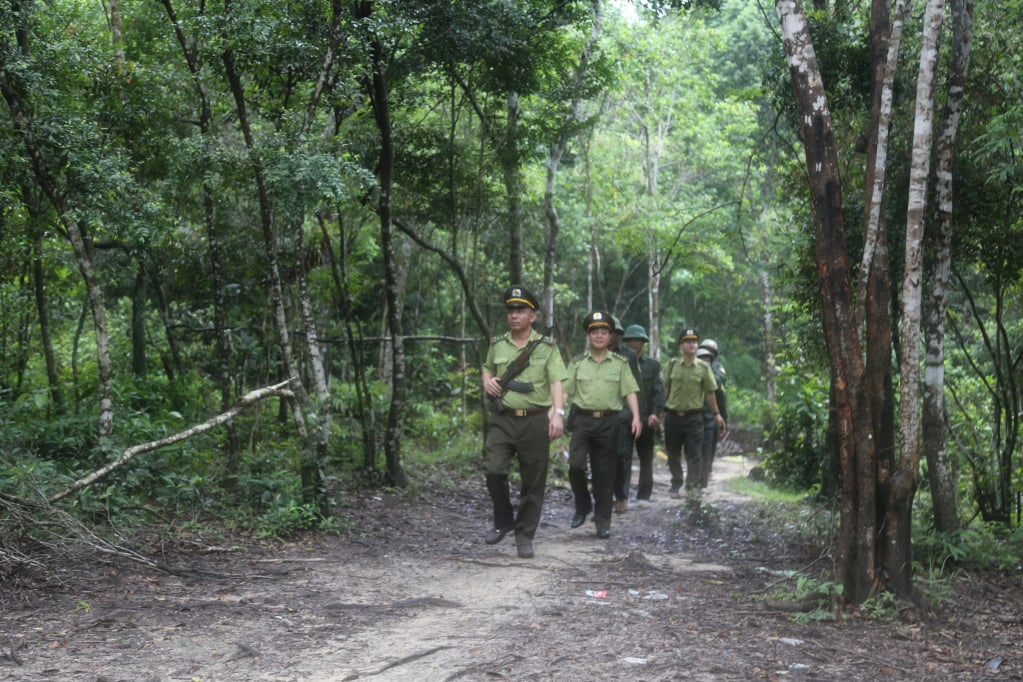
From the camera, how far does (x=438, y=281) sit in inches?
862

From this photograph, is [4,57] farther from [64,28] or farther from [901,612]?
[901,612]

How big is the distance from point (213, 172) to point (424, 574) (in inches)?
151

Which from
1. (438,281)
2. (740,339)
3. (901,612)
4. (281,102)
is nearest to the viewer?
(901,612)

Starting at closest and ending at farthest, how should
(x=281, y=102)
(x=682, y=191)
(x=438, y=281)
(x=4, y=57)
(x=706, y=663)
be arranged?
(x=706, y=663), (x=4, y=57), (x=281, y=102), (x=438, y=281), (x=682, y=191)

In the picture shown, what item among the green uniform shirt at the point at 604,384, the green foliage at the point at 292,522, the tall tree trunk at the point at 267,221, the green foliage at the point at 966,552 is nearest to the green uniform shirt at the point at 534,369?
the green uniform shirt at the point at 604,384

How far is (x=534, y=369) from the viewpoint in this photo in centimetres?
826

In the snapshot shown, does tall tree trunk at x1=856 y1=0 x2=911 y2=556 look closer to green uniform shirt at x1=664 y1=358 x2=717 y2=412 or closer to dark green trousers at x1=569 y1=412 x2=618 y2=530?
dark green trousers at x1=569 y1=412 x2=618 y2=530

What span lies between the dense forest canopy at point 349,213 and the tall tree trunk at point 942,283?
0.02 m

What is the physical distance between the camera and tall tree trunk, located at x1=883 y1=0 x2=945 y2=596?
5.82m

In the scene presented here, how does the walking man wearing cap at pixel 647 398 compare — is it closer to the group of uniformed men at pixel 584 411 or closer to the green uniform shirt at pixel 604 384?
the group of uniformed men at pixel 584 411

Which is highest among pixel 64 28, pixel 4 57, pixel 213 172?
pixel 64 28

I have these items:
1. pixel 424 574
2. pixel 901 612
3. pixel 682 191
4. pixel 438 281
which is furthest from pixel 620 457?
pixel 682 191

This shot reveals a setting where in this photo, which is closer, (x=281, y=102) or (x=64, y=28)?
(x=64, y=28)

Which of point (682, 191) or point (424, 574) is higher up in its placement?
point (682, 191)
